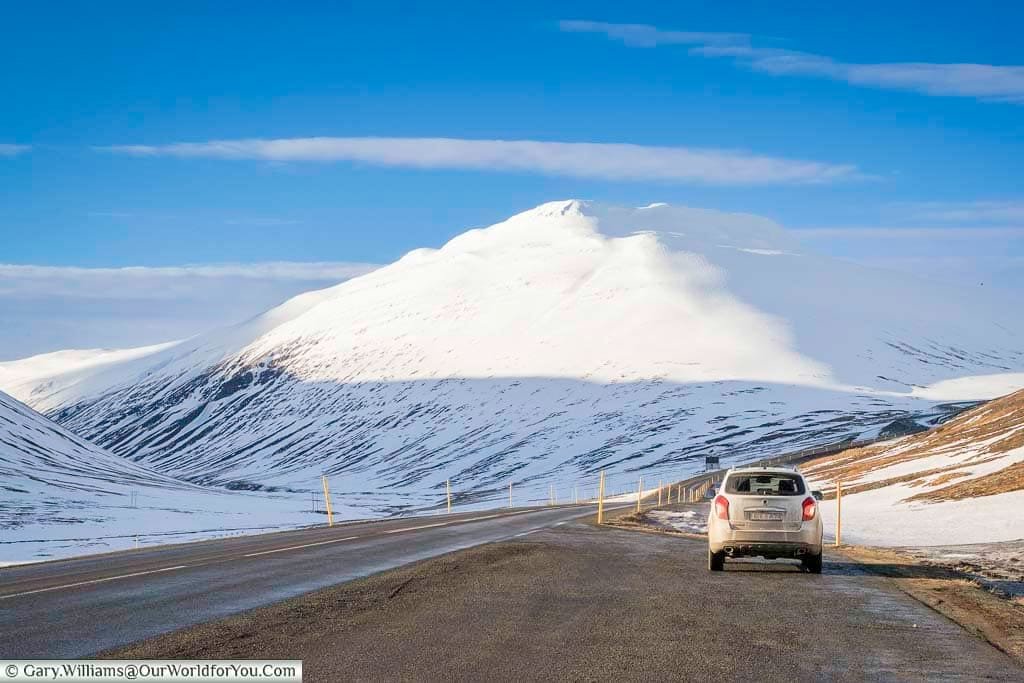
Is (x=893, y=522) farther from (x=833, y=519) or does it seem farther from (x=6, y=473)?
(x=6, y=473)

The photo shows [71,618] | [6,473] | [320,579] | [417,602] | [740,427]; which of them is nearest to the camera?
[71,618]

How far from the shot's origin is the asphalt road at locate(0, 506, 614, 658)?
40.7 feet

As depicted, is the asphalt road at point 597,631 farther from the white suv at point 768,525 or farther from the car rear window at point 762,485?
the car rear window at point 762,485

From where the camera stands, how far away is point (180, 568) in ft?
66.3

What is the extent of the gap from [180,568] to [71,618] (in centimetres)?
691

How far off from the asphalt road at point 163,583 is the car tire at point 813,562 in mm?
7238

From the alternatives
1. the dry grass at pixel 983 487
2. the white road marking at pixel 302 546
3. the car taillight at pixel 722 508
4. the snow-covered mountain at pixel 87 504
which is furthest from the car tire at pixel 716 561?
the snow-covered mountain at pixel 87 504

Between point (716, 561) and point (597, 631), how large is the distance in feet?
28.0

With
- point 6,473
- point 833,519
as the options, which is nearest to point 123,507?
point 6,473

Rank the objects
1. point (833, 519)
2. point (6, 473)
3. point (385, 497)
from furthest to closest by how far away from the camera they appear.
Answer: point (385, 497) < point (6, 473) < point (833, 519)

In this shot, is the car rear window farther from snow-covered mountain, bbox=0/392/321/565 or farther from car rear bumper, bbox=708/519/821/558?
snow-covered mountain, bbox=0/392/321/565

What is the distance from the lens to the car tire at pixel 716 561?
20812mm

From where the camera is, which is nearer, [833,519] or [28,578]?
[28,578]

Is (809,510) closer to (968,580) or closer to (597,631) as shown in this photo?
Answer: (968,580)
